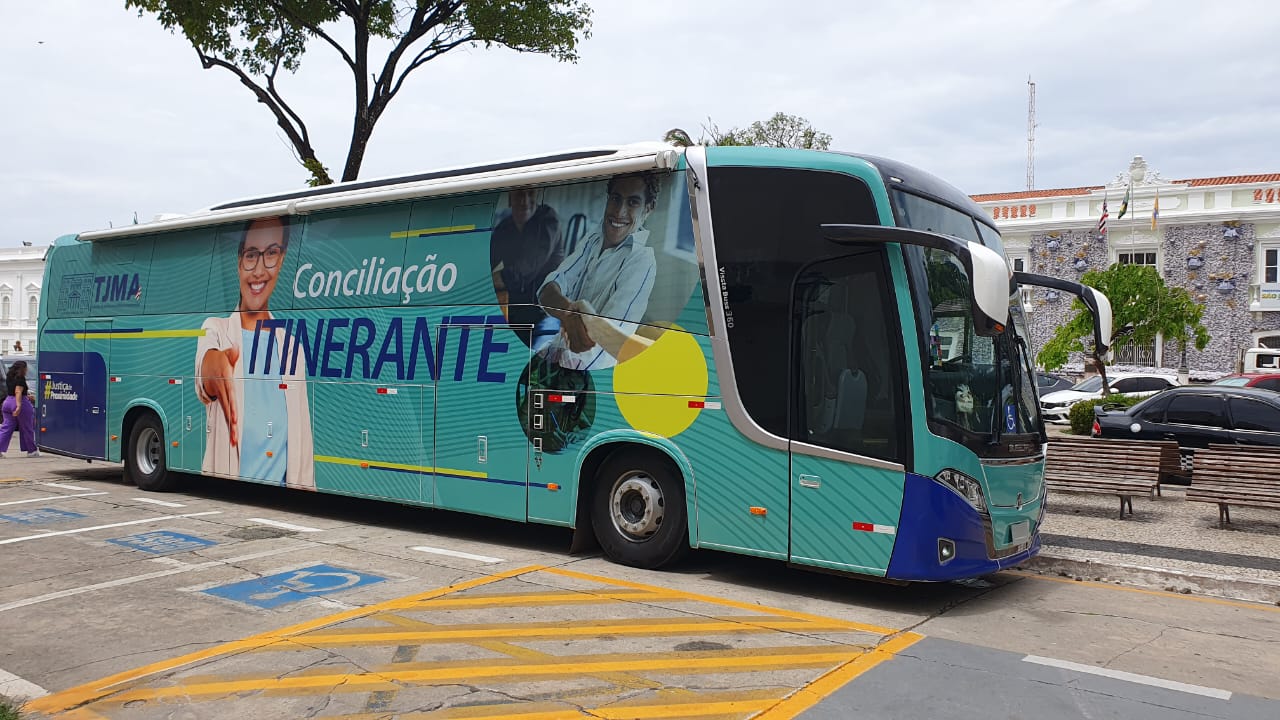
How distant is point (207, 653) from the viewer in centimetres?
607

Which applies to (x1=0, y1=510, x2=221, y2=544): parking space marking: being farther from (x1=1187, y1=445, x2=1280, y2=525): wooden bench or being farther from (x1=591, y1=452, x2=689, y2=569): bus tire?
(x1=1187, y1=445, x2=1280, y2=525): wooden bench

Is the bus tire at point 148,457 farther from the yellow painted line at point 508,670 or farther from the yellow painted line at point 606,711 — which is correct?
the yellow painted line at point 606,711

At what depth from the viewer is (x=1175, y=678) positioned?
580 cm

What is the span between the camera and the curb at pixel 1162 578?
8.08 metres

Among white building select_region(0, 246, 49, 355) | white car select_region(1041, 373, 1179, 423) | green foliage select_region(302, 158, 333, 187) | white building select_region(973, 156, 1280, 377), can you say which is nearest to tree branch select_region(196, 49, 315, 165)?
green foliage select_region(302, 158, 333, 187)

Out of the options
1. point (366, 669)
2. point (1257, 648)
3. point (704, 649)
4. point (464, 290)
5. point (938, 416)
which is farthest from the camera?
point (464, 290)

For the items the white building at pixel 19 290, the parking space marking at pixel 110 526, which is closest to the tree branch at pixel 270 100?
the parking space marking at pixel 110 526

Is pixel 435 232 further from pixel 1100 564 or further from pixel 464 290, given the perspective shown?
pixel 1100 564

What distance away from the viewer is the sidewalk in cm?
830

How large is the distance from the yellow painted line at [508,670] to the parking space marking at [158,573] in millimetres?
2706

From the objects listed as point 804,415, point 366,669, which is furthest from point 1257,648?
point 366,669

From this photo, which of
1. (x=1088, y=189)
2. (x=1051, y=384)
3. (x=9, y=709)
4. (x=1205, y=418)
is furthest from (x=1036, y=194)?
(x=9, y=709)

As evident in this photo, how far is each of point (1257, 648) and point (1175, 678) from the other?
122cm

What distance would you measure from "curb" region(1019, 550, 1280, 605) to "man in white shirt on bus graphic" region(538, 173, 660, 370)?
4.32 meters
